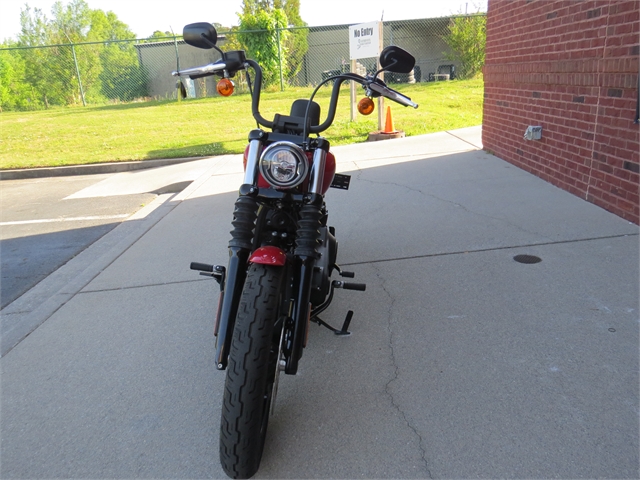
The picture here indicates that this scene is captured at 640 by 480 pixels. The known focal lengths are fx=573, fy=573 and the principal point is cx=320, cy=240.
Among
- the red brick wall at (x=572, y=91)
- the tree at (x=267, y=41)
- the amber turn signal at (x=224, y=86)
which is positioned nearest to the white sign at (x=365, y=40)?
the red brick wall at (x=572, y=91)

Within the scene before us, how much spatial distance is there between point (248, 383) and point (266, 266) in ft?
1.67

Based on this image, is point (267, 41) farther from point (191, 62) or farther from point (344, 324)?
point (344, 324)

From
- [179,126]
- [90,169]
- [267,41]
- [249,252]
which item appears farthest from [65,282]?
[267,41]

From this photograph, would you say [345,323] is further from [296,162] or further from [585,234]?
[585,234]

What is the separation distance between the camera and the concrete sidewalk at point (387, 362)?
100 inches

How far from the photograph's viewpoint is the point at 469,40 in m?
21.6

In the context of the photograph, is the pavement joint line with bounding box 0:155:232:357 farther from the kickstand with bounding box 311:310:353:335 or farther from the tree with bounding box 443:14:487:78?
the tree with bounding box 443:14:487:78

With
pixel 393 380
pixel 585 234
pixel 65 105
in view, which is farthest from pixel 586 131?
pixel 65 105

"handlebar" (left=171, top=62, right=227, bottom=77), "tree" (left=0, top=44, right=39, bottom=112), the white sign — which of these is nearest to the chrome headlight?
"handlebar" (left=171, top=62, right=227, bottom=77)

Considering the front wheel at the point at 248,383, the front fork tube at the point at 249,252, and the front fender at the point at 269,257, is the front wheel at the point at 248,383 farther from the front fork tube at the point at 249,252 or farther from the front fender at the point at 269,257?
the front fork tube at the point at 249,252

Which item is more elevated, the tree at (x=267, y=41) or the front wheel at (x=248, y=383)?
the tree at (x=267, y=41)

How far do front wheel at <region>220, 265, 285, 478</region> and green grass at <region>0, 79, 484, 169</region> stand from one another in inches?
356

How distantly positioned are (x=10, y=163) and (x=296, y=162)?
36.3ft

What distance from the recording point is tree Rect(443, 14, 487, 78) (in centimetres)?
2136
